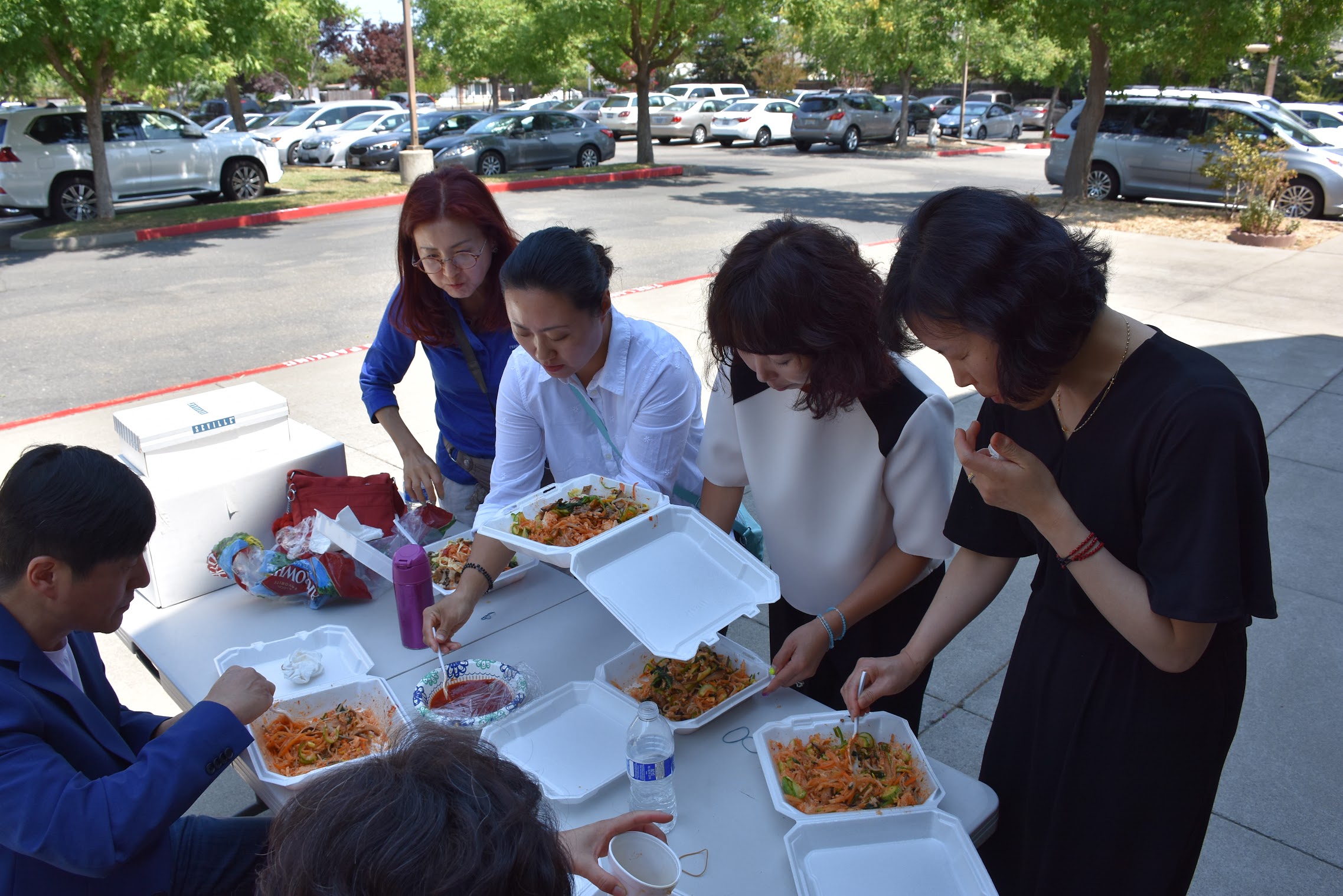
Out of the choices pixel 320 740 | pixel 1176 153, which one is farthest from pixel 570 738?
pixel 1176 153

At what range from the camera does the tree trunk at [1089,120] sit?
46.9 ft

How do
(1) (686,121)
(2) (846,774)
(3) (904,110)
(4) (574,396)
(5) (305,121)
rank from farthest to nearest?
(1) (686,121) < (3) (904,110) < (5) (305,121) < (4) (574,396) < (2) (846,774)

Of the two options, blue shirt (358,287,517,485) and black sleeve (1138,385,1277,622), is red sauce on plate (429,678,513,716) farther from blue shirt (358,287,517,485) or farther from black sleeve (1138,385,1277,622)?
black sleeve (1138,385,1277,622)

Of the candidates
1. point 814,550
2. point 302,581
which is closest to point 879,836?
point 814,550

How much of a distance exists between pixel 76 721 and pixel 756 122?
29.5m

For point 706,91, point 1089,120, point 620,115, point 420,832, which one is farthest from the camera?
point 706,91

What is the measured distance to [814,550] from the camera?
8.22 ft

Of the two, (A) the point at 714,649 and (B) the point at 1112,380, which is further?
(A) the point at 714,649

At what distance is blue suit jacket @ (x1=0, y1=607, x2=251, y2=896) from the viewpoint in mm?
1671

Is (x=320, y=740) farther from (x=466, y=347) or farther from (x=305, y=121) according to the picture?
(x=305, y=121)

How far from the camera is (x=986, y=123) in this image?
33438mm

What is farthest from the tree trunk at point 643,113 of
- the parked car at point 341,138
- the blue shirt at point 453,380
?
the blue shirt at point 453,380

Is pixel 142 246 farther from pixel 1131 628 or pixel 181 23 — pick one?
pixel 1131 628

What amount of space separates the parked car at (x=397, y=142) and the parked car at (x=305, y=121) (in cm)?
161
